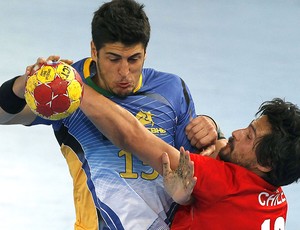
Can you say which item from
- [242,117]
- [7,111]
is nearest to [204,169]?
[7,111]

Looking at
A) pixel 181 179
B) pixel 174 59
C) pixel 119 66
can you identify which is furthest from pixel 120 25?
pixel 174 59

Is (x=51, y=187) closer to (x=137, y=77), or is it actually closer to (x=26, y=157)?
(x=26, y=157)

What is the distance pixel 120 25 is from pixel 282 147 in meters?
0.93

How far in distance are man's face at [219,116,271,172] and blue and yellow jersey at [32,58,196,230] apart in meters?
0.32

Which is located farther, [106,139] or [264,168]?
[106,139]

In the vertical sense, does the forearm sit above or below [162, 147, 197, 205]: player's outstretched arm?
above

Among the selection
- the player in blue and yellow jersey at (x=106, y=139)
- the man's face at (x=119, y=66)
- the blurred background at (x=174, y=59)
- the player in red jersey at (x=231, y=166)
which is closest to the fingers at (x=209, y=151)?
the player in blue and yellow jersey at (x=106, y=139)

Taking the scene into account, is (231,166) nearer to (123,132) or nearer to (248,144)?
(248,144)

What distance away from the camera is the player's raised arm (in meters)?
4.68

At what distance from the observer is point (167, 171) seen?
4.61m

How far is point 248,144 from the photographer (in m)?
4.68

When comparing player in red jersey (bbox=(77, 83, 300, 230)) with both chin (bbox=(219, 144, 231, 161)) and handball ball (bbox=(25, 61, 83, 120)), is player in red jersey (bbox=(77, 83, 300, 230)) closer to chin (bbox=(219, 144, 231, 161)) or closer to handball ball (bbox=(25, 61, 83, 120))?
chin (bbox=(219, 144, 231, 161))

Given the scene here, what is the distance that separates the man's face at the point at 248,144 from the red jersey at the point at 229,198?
43 millimetres

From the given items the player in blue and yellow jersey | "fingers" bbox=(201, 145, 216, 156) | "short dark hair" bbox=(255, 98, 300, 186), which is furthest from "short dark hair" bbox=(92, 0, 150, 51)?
"short dark hair" bbox=(255, 98, 300, 186)
